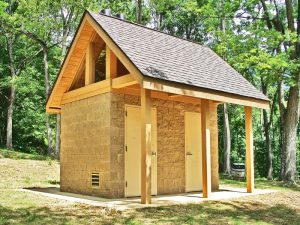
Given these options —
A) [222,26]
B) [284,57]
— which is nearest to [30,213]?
[284,57]

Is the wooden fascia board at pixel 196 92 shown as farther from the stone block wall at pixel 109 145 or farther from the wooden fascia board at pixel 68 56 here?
the wooden fascia board at pixel 68 56

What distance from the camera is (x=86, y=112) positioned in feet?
37.2

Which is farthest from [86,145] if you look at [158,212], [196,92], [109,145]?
[158,212]

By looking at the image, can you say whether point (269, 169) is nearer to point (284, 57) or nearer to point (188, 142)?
point (284, 57)

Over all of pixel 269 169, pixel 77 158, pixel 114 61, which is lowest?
pixel 269 169

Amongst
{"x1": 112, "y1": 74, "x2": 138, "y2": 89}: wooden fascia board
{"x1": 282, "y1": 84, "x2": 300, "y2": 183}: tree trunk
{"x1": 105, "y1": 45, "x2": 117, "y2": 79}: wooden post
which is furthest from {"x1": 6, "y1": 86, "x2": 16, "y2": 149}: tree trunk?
{"x1": 282, "y1": 84, "x2": 300, "y2": 183}: tree trunk

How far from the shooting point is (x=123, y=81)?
32.4 feet

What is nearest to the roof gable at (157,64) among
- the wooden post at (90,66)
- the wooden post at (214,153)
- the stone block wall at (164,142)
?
the wooden post at (90,66)

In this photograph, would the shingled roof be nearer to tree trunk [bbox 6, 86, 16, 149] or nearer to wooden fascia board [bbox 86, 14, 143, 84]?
wooden fascia board [bbox 86, 14, 143, 84]

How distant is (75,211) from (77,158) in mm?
3981

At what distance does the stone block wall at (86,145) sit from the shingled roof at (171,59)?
166cm

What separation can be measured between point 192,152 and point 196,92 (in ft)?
9.90

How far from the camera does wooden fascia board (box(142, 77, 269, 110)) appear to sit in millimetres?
8781

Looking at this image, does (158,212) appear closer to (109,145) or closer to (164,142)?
(109,145)
